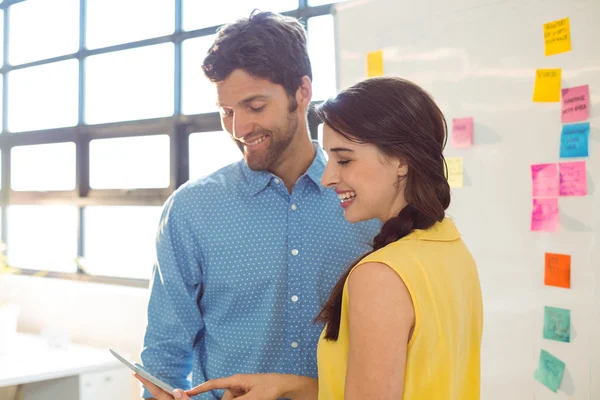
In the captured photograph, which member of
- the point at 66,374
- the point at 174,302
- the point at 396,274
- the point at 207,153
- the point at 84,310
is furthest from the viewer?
the point at 84,310

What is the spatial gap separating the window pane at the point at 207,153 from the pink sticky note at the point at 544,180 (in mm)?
1780

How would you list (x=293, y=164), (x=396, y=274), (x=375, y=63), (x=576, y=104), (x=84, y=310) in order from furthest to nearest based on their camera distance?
(x=84, y=310), (x=375, y=63), (x=576, y=104), (x=293, y=164), (x=396, y=274)

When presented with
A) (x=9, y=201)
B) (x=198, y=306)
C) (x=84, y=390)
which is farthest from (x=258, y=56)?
(x=9, y=201)

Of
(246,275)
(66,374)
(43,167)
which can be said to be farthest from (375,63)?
(43,167)

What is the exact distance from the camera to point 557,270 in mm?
1918

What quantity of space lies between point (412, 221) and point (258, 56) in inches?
25.6

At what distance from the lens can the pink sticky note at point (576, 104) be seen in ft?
6.10

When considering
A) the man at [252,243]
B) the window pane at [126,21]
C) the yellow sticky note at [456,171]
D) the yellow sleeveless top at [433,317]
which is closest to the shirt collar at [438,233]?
the yellow sleeveless top at [433,317]

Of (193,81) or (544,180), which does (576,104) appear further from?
(193,81)

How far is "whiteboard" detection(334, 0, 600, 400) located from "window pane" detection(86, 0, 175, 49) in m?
1.81

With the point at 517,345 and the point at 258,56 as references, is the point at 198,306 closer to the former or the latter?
the point at 258,56

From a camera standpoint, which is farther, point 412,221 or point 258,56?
point 258,56

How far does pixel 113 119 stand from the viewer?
387 centimetres

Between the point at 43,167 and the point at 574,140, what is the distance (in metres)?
3.55
